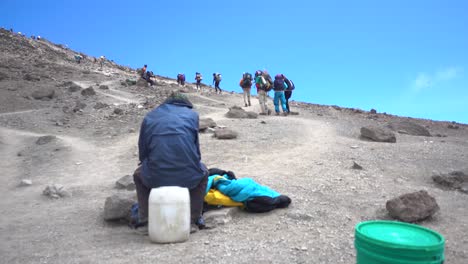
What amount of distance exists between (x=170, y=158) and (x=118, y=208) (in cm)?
141

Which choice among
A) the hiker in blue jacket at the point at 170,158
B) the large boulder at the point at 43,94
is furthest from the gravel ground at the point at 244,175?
the large boulder at the point at 43,94

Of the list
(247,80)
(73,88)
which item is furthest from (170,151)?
(73,88)

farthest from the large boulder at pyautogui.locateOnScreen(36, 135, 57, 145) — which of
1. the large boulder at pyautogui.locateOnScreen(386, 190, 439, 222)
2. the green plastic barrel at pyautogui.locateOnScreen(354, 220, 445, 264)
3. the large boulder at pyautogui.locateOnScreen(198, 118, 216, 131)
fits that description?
the green plastic barrel at pyautogui.locateOnScreen(354, 220, 445, 264)

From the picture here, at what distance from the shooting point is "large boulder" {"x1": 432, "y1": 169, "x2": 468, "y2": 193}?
6.86 meters

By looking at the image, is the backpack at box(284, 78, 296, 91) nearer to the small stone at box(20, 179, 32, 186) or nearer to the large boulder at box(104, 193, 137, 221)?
the small stone at box(20, 179, 32, 186)

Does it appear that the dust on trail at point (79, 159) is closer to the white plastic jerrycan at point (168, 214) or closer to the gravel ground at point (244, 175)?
the gravel ground at point (244, 175)

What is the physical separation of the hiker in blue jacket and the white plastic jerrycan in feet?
0.99

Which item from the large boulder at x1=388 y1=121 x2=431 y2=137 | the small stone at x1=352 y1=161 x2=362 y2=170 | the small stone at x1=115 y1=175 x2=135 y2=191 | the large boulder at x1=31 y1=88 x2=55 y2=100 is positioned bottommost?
the small stone at x1=115 y1=175 x2=135 y2=191

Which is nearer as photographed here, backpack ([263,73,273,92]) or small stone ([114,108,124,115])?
backpack ([263,73,273,92])

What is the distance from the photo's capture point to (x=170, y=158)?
4594 millimetres

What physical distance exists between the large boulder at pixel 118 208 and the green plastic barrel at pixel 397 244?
3.60 m

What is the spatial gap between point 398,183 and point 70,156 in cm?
872

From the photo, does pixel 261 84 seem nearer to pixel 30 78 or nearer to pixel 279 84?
pixel 279 84

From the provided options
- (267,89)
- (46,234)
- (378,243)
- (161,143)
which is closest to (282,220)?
(161,143)
